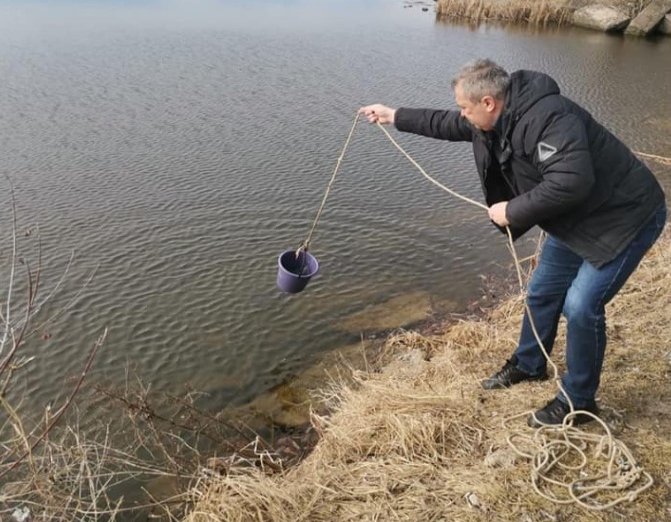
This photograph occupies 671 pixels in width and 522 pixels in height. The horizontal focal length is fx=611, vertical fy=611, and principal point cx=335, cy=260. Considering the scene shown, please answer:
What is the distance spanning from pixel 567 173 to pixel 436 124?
1.23 metres

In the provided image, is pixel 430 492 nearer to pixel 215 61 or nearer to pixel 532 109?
pixel 532 109

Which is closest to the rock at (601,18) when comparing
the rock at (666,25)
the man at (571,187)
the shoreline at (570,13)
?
the shoreline at (570,13)

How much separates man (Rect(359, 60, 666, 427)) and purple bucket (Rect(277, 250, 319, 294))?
81.9 inches

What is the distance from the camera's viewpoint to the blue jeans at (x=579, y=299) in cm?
313

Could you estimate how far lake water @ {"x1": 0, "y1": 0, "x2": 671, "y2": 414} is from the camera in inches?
263

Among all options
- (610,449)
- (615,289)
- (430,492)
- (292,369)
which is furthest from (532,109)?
(292,369)

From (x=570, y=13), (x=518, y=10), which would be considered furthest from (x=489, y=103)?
(x=570, y=13)

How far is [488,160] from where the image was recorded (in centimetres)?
333

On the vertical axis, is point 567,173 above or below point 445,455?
above

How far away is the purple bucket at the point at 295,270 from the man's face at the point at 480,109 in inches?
91.6

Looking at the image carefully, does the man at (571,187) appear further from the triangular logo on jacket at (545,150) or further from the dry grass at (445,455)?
the dry grass at (445,455)

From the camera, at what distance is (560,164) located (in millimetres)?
2895

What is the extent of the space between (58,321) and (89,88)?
344 inches

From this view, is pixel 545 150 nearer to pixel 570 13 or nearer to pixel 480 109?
pixel 480 109
